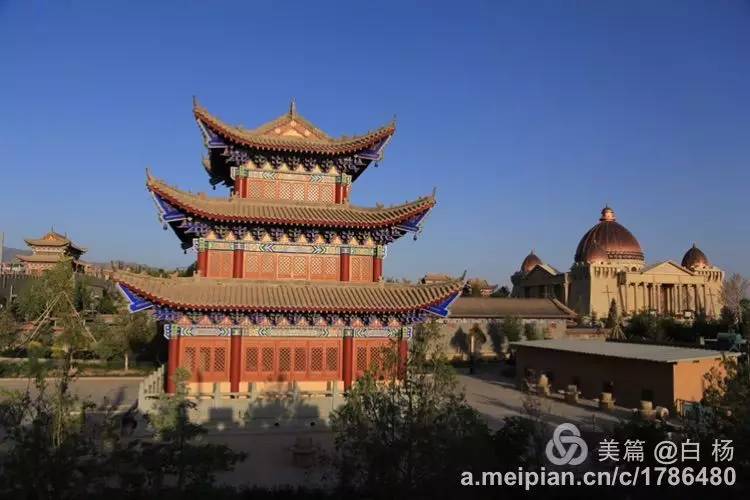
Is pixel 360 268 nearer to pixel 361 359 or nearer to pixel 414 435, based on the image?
pixel 361 359

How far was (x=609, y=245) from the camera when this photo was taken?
271 ft

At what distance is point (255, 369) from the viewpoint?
21.4 m

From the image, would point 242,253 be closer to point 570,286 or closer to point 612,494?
point 612,494

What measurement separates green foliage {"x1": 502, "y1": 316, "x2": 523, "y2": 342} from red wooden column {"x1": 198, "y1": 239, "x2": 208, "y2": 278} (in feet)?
121

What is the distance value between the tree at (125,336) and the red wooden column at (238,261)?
20.4 meters

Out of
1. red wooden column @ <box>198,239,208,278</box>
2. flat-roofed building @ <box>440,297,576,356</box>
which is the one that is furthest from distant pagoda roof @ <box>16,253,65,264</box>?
red wooden column @ <box>198,239,208,278</box>

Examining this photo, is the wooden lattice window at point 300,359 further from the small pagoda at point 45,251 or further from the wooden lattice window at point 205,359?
the small pagoda at point 45,251

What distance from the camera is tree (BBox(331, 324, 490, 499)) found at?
36.3 ft

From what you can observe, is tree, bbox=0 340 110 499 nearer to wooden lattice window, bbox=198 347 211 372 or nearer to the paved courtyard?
the paved courtyard

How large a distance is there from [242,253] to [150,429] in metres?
6.97

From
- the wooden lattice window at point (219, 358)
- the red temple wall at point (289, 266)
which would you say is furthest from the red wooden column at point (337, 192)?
the wooden lattice window at point (219, 358)

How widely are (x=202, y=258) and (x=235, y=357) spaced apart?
3906 millimetres

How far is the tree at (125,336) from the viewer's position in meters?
37.7

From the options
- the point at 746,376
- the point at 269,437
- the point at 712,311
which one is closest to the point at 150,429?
the point at 269,437
